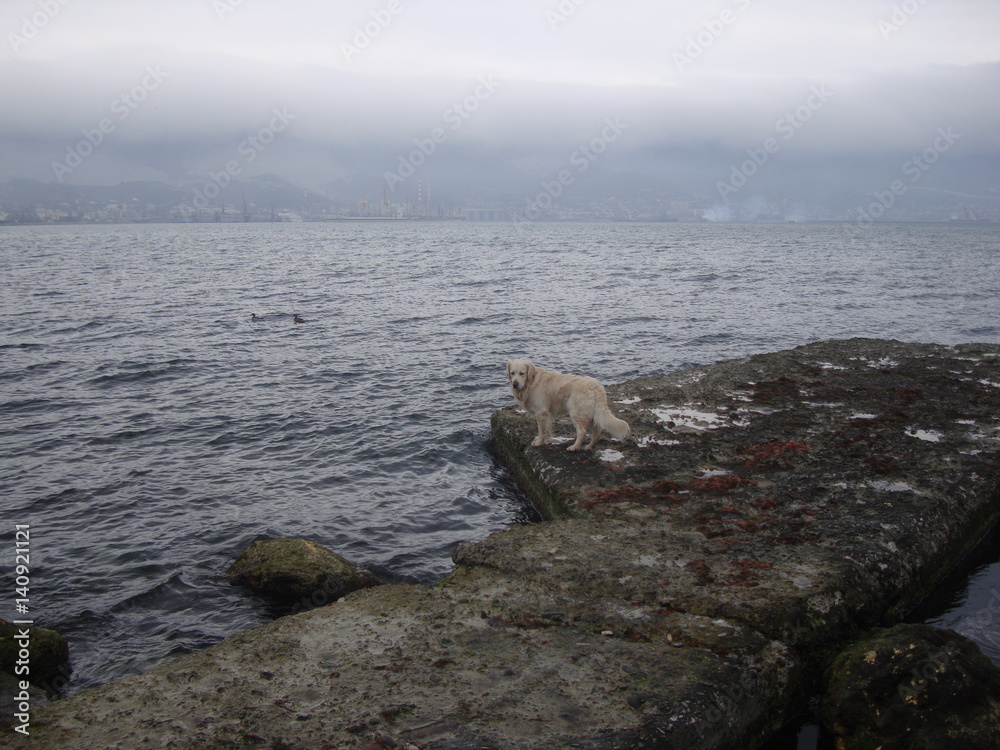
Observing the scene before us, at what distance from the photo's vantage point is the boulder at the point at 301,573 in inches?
346

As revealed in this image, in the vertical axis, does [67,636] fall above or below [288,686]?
below

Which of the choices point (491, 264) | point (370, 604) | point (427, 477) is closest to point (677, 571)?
point (370, 604)

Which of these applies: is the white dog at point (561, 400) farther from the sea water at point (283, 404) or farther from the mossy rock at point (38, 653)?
the mossy rock at point (38, 653)

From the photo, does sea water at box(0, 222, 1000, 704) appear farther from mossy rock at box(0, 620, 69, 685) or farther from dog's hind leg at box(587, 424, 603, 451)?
dog's hind leg at box(587, 424, 603, 451)

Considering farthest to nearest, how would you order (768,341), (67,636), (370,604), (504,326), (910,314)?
(910,314) < (504,326) < (768,341) < (67,636) < (370,604)

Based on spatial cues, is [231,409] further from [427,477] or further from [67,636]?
[67,636]

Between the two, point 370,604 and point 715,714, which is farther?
point 370,604

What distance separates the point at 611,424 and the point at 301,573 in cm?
473

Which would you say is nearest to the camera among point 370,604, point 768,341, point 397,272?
point 370,604

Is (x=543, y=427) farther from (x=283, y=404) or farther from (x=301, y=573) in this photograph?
(x=283, y=404)

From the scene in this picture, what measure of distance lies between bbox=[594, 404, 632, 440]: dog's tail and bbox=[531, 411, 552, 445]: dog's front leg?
1068mm

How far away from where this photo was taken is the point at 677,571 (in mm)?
6926

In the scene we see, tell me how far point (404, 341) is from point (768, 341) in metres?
14.3

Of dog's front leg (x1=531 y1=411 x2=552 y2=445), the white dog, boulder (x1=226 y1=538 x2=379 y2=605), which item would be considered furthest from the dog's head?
boulder (x1=226 y1=538 x2=379 y2=605)
